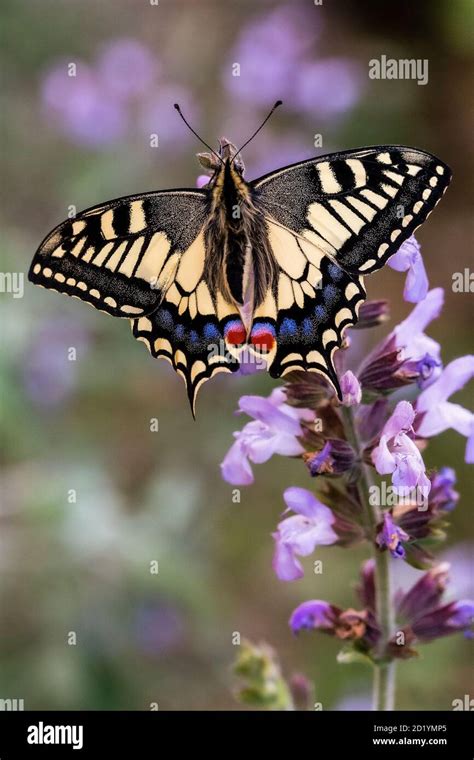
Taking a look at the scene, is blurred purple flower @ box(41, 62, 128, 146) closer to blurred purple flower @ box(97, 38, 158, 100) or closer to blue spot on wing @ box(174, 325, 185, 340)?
blurred purple flower @ box(97, 38, 158, 100)

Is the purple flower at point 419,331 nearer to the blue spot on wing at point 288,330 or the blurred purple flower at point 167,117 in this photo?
the blue spot on wing at point 288,330

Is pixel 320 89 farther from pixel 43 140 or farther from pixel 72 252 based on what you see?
pixel 72 252

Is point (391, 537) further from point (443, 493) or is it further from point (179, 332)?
point (179, 332)

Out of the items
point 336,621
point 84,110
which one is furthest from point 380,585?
point 84,110

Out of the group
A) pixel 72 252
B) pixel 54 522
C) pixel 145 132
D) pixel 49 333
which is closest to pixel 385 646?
pixel 72 252

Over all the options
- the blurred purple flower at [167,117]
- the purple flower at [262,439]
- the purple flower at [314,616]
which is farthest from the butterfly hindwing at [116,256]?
the blurred purple flower at [167,117]
